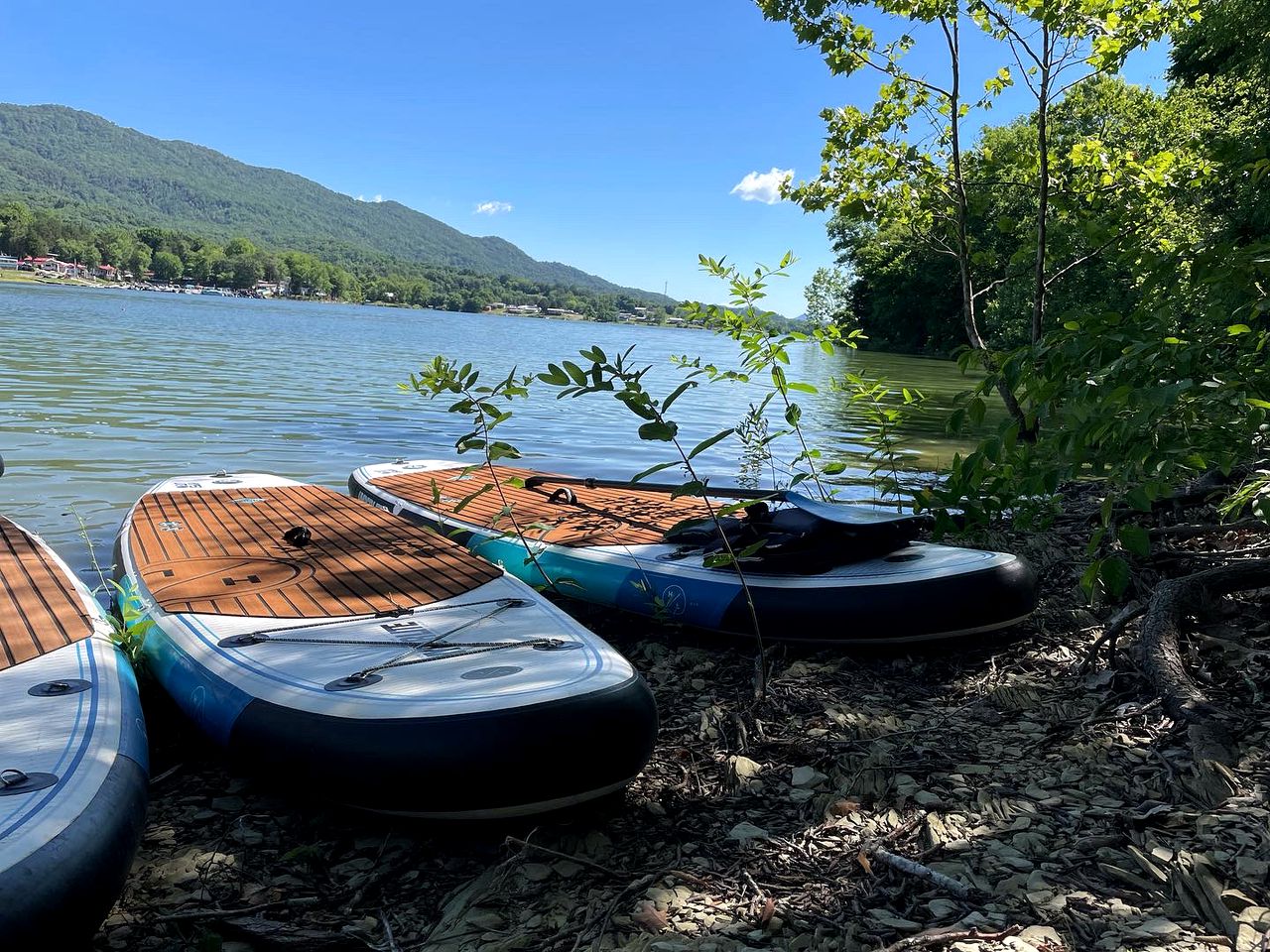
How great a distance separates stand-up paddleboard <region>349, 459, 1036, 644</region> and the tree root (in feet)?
2.72

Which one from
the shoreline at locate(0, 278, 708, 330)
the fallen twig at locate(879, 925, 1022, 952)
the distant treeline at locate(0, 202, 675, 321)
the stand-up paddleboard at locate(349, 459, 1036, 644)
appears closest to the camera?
the fallen twig at locate(879, 925, 1022, 952)

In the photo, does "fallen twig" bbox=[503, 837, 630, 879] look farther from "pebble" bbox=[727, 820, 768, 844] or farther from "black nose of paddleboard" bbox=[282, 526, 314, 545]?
"black nose of paddleboard" bbox=[282, 526, 314, 545]

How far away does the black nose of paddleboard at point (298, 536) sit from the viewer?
525cm

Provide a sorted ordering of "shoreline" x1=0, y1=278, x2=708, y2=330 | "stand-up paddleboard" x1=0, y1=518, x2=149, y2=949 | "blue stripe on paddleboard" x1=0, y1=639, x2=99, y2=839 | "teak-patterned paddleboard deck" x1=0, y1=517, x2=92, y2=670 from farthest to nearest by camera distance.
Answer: "shoreline" x1=0, y1=278, x2=708, y2=330 → "teak-patterned paddleboard deck" x1=0, y1=517, x2=92, y2=670 → "blue stripe on paddleboard" x1=0, y1=639, x2=99, y2=839 → "stand-up paddleboard" x1=0, y1=518, x2=149, y2=949

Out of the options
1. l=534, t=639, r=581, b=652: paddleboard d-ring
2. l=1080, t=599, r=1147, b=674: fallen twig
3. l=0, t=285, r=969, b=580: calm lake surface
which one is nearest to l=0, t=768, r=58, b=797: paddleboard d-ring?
l=534, t=639, r=581, b=652: paddleboard d-ring

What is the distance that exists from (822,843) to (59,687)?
9.27ft

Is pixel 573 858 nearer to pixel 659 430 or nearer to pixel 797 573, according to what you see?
pixel 659 430

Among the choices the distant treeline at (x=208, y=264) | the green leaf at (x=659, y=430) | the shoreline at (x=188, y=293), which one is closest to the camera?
the green leaf at (x=659, y=430)

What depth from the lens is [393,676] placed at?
3293 mm

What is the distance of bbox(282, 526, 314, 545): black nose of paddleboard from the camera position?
5254mm

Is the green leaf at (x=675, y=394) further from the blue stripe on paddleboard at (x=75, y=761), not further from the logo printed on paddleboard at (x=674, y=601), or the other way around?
the blue stripe on paddleboard at (x=75, y=761)

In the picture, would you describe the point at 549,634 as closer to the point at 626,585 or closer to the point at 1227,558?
the point at 626,585

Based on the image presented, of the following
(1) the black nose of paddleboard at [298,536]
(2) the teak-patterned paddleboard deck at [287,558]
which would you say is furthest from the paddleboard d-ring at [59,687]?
(1) the black nose of paddleboard at [298,536]

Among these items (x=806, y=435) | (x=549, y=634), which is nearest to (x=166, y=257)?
(x=806, y=435)
